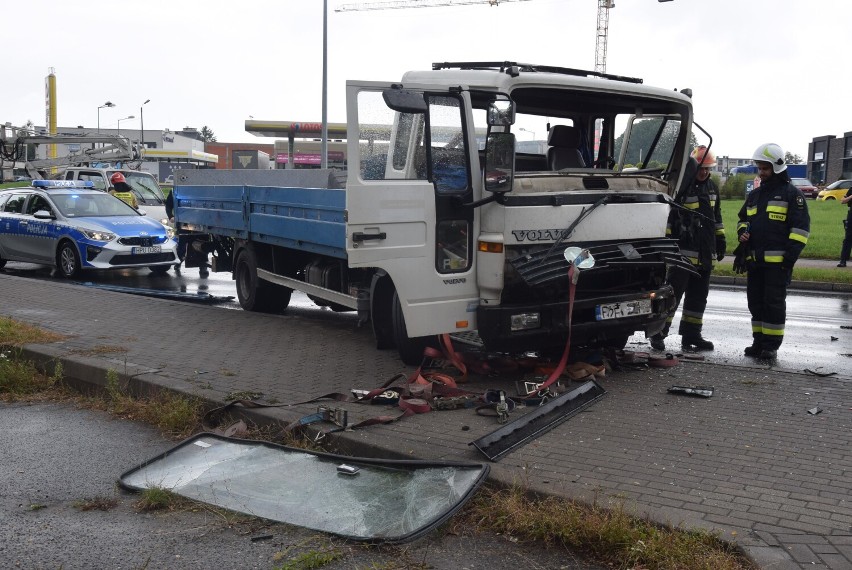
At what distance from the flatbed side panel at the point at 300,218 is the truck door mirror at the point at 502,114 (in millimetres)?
2247

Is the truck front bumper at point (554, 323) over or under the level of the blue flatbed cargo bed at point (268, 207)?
under

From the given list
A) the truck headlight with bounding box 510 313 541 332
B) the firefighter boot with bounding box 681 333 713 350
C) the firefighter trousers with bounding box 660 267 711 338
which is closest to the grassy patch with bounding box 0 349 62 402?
the truck headlight with bounding box 510 313 541 332

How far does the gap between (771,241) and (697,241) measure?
80 centimetres

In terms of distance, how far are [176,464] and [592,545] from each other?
8.67 feet

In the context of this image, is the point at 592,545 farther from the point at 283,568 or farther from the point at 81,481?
the point at 81,481

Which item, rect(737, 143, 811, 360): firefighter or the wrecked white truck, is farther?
rect(737, 143, 811, 360): firefighter

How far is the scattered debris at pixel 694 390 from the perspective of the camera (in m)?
6.59

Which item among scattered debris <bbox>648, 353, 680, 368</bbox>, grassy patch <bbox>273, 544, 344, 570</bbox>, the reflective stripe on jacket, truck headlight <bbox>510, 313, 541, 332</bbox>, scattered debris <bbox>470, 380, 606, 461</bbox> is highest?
the reflective stripe on jacket

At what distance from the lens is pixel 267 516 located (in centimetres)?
446

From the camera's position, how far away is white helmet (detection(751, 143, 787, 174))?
835 centimetres

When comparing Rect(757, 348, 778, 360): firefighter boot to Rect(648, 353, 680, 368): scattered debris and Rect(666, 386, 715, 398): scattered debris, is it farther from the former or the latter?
Rect(666, 386, 715, 398): scattered debris

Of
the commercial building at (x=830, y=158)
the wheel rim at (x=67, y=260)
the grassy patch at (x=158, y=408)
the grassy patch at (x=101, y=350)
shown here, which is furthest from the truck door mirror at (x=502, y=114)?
the commercial building at (x=830, y=158)

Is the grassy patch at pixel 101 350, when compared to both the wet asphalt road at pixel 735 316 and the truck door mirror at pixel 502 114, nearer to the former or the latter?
the wet asphalt road at pixel 735 316

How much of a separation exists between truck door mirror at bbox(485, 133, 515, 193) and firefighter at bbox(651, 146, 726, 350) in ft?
8.01
